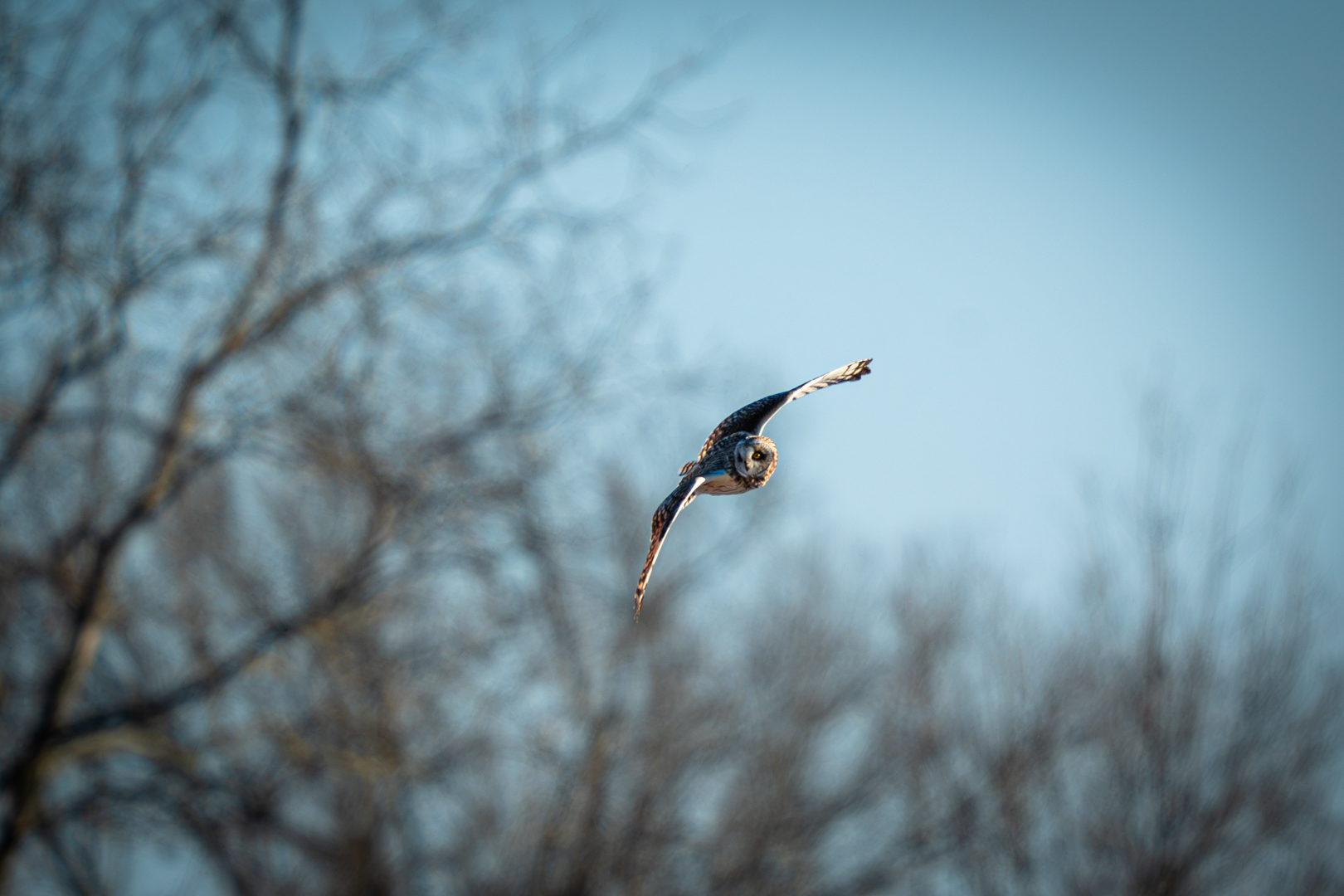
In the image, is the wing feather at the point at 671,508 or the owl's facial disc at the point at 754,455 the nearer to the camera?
the wing feather at the point at 671,508

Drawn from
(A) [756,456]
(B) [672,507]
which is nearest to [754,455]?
(A) [756,456]

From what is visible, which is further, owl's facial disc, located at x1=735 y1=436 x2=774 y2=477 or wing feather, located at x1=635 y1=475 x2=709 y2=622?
owl's facial disc, located at x1=735 y1=436 x2=774 y2=477

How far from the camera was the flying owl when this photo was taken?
113 cm

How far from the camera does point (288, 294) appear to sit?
6.33 meters

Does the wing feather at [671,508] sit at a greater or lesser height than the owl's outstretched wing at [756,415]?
lesser

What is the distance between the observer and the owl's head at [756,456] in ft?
4.04

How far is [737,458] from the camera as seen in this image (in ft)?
4.04

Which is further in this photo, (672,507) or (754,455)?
(754,455)

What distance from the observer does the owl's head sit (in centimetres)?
123

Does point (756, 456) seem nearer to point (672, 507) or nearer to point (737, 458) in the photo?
point (737, 458)

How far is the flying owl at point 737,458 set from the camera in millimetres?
1131

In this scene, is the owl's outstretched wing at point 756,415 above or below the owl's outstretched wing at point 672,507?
above

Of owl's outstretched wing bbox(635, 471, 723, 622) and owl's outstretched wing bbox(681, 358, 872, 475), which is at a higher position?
owl's outstretched wing bbox(681, 358, 872, 475)

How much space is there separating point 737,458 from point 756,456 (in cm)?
3
